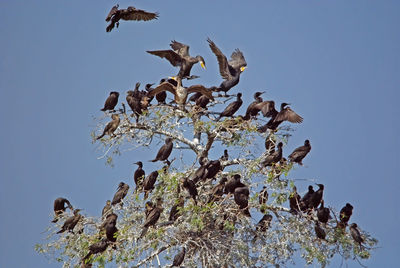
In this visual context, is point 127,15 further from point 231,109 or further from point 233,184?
point 233,184

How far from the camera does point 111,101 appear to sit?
11.8 m

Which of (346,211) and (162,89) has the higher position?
(162,89)

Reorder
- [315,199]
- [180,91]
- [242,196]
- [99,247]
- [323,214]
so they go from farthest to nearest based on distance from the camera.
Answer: [180,91] → [315,199] → [323,214] → [99,247] → [242,196]

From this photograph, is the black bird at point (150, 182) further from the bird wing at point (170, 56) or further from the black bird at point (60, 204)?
the bird wing at point (170, 56)

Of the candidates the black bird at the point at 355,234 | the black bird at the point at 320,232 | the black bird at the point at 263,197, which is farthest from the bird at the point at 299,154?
the black bird at the point at 355,234

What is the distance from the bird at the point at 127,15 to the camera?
13.0 metres

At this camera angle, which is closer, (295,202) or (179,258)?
(179,258)

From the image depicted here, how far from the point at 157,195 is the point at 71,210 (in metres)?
1.27

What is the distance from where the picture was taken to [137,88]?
1199 cm

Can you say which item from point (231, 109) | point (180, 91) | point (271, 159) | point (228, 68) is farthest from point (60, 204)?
point (228, 68)

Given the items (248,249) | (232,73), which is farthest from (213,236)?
(232,73)

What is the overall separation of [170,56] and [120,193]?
9.53 ft

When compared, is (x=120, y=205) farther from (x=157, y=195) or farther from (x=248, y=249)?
(x=248, y=249)

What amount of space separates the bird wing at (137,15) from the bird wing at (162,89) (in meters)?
2.11
